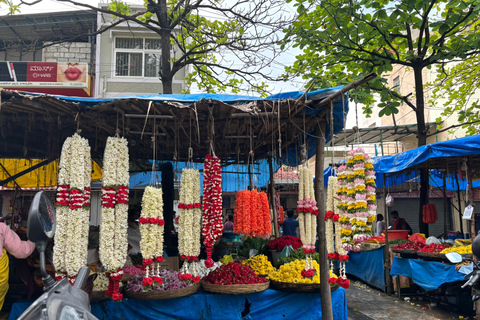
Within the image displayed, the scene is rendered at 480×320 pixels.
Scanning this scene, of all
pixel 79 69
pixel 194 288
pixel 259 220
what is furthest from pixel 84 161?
pixel 79 69

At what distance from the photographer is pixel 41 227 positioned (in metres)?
2.82

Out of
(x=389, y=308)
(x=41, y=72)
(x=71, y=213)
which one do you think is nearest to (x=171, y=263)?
(x=71, y=213)

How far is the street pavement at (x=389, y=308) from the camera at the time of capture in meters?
7.59

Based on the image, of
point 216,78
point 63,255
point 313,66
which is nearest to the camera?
point 63,255

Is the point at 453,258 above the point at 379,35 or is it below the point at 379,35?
below

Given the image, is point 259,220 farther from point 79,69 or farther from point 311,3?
point 79,69

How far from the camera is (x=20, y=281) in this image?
6672mm

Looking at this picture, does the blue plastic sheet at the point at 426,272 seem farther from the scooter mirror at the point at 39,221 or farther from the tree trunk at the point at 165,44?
the tree trunk at the point at 165,44

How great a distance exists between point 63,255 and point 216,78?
8.41 metres

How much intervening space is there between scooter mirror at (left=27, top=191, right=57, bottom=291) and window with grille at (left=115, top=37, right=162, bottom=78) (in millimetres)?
13159

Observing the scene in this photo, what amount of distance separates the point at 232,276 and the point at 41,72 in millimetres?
13402

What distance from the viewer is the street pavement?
7594mm

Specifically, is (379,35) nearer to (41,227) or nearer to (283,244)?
(283,244)

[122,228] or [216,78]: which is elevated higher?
[216,78]
